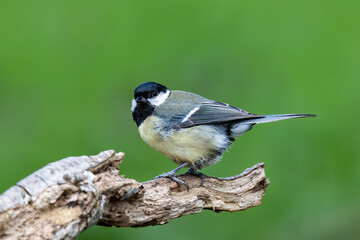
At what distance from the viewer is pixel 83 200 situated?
2.44 meters

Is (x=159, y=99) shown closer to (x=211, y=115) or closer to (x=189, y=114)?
(x=189, y=114)

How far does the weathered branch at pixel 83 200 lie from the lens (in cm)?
233

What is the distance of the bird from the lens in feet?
11.5

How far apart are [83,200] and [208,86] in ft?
9.95

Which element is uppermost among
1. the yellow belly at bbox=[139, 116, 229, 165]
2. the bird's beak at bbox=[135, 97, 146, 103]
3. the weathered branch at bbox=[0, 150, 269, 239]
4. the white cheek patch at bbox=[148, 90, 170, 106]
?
the white cheek patch at bbox=[148, 90, 170, 106]

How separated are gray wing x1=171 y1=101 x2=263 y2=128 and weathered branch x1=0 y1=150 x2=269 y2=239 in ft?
1.70

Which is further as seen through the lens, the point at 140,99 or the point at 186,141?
the point at 140,99

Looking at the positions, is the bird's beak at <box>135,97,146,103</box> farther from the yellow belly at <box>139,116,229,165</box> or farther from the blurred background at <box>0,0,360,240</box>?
the blurred background at <box>0,0,360,240</box>

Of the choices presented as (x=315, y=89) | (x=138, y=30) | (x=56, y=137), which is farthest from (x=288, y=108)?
(x=56, y=137)

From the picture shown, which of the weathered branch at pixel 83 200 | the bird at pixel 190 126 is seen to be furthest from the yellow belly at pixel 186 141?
the weathered branch at pixel 83 200

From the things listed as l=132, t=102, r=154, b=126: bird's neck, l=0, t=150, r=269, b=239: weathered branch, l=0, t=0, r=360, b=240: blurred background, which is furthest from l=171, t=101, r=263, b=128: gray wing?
l=0, t=0, r=360, b=240: blurred background

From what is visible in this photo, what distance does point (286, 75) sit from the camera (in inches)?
213

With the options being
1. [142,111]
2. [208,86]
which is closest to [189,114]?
[142,111]

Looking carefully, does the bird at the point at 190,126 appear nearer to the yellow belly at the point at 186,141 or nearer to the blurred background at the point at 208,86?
the yellow belly at the point at 186,141
